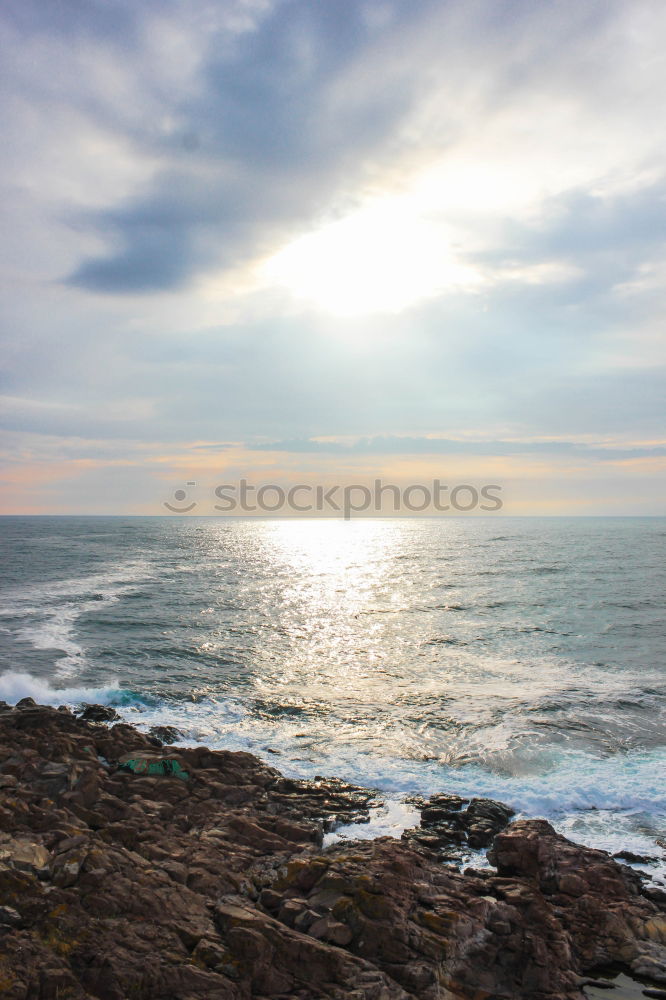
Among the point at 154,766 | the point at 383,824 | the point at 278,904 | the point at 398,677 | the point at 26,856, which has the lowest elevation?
the point at 398,677

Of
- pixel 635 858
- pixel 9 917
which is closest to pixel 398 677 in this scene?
pixel 635 858

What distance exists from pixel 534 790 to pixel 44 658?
88.1ft

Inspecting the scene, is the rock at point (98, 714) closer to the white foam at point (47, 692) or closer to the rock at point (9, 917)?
the white foam at point (47, 692)

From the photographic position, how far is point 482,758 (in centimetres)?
2041

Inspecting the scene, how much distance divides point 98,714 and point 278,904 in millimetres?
15914

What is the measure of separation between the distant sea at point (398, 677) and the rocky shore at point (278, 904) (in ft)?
9.65

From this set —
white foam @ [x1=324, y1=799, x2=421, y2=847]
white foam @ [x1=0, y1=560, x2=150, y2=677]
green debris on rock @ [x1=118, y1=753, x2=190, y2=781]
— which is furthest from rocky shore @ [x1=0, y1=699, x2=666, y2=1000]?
white foam @ [x1=0, y1=560, x2=150, y2=677]

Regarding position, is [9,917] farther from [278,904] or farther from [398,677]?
[398,677]

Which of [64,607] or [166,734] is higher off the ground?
[64,607]

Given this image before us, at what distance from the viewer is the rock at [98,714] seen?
78.2 feet

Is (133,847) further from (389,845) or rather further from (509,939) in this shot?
(509,939)

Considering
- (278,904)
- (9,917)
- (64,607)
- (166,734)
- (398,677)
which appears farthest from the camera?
(64,607)

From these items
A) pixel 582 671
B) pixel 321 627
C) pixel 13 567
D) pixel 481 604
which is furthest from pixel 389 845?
pixel 13 567

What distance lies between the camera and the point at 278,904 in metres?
11.0
